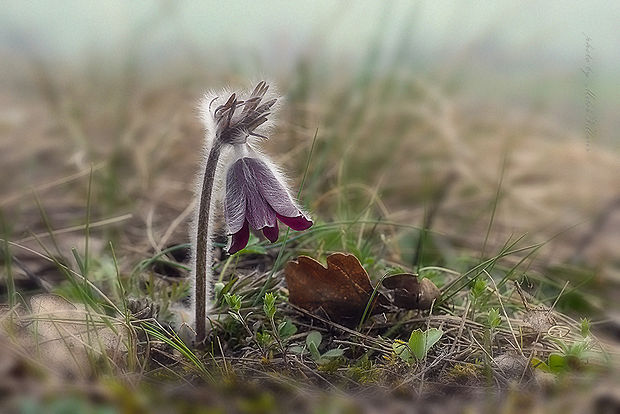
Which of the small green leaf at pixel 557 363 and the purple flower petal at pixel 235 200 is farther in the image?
the purple flower petal at pixel 235 200

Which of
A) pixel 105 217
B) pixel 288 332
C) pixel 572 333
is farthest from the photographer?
pixel 105 217

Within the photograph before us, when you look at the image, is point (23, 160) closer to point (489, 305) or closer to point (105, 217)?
point (105, 217)

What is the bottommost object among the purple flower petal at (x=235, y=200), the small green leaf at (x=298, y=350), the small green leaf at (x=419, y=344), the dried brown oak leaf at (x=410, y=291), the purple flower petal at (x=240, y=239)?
the small green leaf at (x=298, y=350)

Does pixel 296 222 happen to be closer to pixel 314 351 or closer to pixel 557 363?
pixel 314 351

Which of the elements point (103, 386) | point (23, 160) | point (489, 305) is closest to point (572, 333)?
point (489, 305)

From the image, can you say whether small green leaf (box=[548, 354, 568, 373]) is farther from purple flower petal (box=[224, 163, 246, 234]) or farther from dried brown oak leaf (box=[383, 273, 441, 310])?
purple flower petal (box=[224, 163, 246, 234])

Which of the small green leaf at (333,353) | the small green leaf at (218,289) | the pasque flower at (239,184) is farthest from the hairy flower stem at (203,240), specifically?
the small green leaf at (333,353)

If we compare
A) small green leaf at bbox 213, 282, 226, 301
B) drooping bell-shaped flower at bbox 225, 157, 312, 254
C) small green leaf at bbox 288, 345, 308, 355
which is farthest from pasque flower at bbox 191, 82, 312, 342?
small green leaf at bbox 288, 345, 308, 355

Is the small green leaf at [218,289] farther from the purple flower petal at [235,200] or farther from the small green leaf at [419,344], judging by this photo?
the small green leaf at [419,344]
